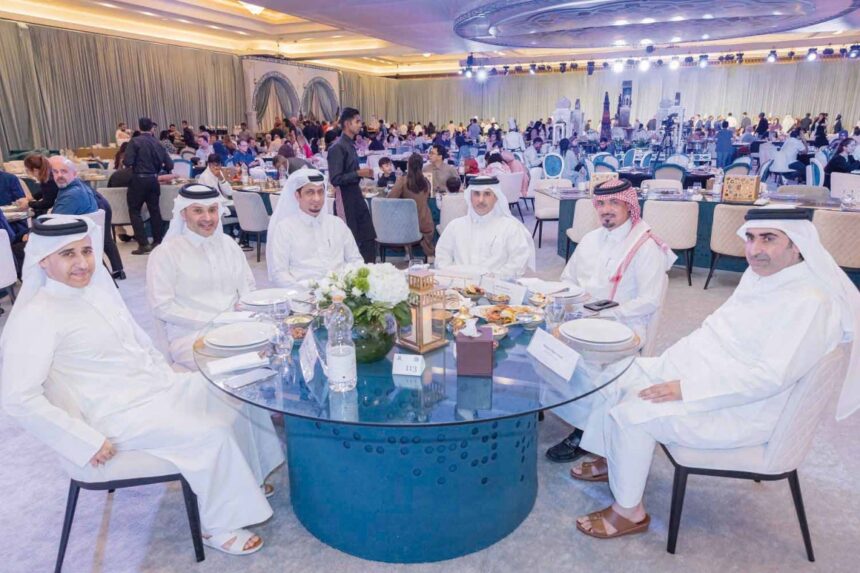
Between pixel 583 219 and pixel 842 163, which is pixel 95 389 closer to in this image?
pixel 583 219

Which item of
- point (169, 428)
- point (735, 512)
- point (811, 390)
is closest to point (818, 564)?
point (735, 512)

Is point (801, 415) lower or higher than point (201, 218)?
lower

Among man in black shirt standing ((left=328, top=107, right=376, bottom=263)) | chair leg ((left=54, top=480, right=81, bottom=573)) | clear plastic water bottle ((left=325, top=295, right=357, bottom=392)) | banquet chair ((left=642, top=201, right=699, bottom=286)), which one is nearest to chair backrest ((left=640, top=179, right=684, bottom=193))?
banquet chair ((left=642, top=201, right=699, bottom=286))

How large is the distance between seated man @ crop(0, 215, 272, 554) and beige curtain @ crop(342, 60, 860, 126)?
20551mm

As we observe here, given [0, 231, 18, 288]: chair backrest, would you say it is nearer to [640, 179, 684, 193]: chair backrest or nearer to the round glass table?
the round glass table

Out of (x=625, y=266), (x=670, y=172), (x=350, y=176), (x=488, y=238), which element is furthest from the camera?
(x=670, y=172)

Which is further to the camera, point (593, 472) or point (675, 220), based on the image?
point (675, 220)

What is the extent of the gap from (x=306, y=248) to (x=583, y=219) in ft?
10.7

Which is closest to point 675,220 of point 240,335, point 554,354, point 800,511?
point 800,511

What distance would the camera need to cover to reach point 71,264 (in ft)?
7.06

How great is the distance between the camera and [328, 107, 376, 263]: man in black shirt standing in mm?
5391

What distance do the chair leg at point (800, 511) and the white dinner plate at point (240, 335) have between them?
79.0 inches

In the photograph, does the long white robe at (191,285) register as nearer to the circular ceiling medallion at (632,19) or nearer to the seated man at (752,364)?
the seated man at (752,364)

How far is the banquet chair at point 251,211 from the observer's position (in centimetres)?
682
